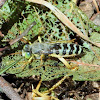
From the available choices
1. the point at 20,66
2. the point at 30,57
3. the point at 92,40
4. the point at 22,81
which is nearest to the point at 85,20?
the point at 92,40

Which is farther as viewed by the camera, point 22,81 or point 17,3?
point 22,81

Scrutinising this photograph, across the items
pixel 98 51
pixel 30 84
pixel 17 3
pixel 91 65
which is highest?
pixel 17 3

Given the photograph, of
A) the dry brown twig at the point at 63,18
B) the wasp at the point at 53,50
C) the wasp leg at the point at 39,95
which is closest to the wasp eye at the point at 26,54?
the wasp at the point at 53,50

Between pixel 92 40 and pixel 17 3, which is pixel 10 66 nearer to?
pixel 17 3

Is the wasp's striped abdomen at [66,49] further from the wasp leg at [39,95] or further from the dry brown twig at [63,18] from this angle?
the wasp leg at [39,95]

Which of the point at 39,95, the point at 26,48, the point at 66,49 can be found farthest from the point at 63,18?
the point at 39,95

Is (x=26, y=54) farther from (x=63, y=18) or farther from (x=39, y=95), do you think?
(x=63, y=18)

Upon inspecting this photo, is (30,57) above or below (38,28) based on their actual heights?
below
